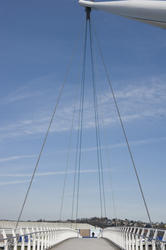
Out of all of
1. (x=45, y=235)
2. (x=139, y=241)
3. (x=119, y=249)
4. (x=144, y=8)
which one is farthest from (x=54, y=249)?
(x=144, y=8)

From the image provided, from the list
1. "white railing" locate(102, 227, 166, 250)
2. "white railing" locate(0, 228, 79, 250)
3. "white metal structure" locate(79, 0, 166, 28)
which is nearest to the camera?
"white metal structure" locate(79, 0, 166, 28)

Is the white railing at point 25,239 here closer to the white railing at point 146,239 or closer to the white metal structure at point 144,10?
the white railing at point 146,239

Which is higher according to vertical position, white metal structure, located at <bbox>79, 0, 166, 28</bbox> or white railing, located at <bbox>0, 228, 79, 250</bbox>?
white metal structure, located at <bbox>79, 0, 166, 28</bbox>

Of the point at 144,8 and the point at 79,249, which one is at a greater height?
the point at 144,8

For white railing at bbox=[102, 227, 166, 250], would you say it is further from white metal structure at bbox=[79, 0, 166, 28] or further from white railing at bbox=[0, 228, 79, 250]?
white metal structure at bbox=[79, 0, 166, 28]

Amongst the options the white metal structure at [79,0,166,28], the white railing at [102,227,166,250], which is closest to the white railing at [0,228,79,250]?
the white railing at [102,227,166,250]

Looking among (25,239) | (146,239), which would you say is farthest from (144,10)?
(25,239)

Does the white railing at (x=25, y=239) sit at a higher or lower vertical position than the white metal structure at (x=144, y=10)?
lower

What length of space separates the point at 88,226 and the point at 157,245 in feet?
216

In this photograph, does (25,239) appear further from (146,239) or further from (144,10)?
(144,10)

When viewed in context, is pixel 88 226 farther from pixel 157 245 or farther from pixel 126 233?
pixel 157 245

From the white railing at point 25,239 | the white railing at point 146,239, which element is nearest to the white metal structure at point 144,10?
the white railing at point 146,239

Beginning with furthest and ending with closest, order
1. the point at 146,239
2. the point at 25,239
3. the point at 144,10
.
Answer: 1. the point at 25,239
2. the point at 146,239
3. the point at 144,10

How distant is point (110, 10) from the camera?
8703mm
